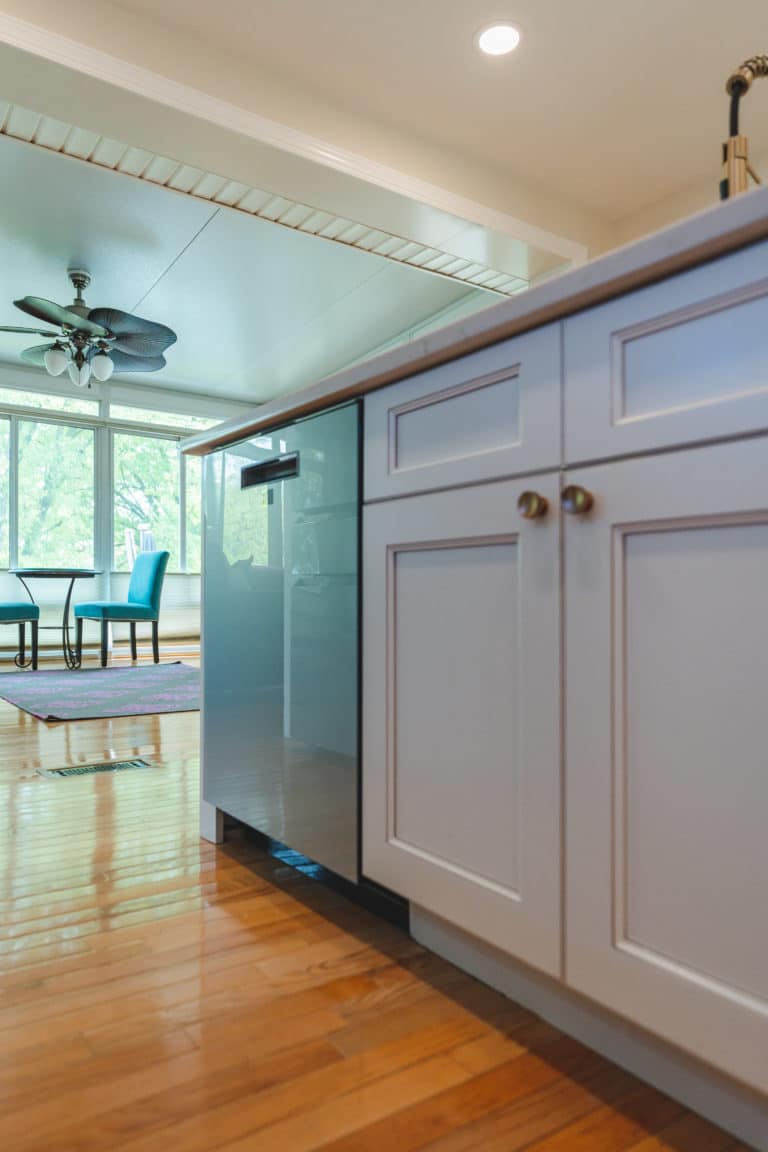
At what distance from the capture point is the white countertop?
659 mm

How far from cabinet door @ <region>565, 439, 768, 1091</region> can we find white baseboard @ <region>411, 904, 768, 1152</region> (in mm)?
99

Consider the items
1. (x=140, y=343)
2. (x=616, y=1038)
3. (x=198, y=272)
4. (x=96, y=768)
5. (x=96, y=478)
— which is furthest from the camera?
(x=96, y=478)

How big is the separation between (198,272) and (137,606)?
8.38 feet

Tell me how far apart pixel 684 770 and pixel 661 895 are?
13cm

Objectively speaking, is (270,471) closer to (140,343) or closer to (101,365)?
(140,343)

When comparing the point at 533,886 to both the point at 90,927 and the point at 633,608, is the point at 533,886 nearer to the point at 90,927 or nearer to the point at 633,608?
the point at 633,608

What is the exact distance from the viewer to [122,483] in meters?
7.38

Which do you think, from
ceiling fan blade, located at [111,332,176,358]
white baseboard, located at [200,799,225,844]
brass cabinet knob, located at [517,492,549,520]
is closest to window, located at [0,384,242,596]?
ceiling fan blade, located at [111,332,176,358]

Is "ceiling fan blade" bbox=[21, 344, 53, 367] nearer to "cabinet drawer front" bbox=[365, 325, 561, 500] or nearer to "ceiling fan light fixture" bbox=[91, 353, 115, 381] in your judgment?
"ceiling fan light fixture" bbox=[91, 353, 115, 381]

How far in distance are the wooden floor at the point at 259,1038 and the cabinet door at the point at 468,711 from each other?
5.2 inches

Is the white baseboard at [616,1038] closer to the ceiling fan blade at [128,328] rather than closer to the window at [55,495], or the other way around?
the ceiling fan blade at [128,328]

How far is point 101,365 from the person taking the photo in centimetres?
454

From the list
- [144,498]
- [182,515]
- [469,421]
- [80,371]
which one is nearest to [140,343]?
[80,371]

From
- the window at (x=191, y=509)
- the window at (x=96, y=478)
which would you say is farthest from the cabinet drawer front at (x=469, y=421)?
the window at (x=191, y=509)
